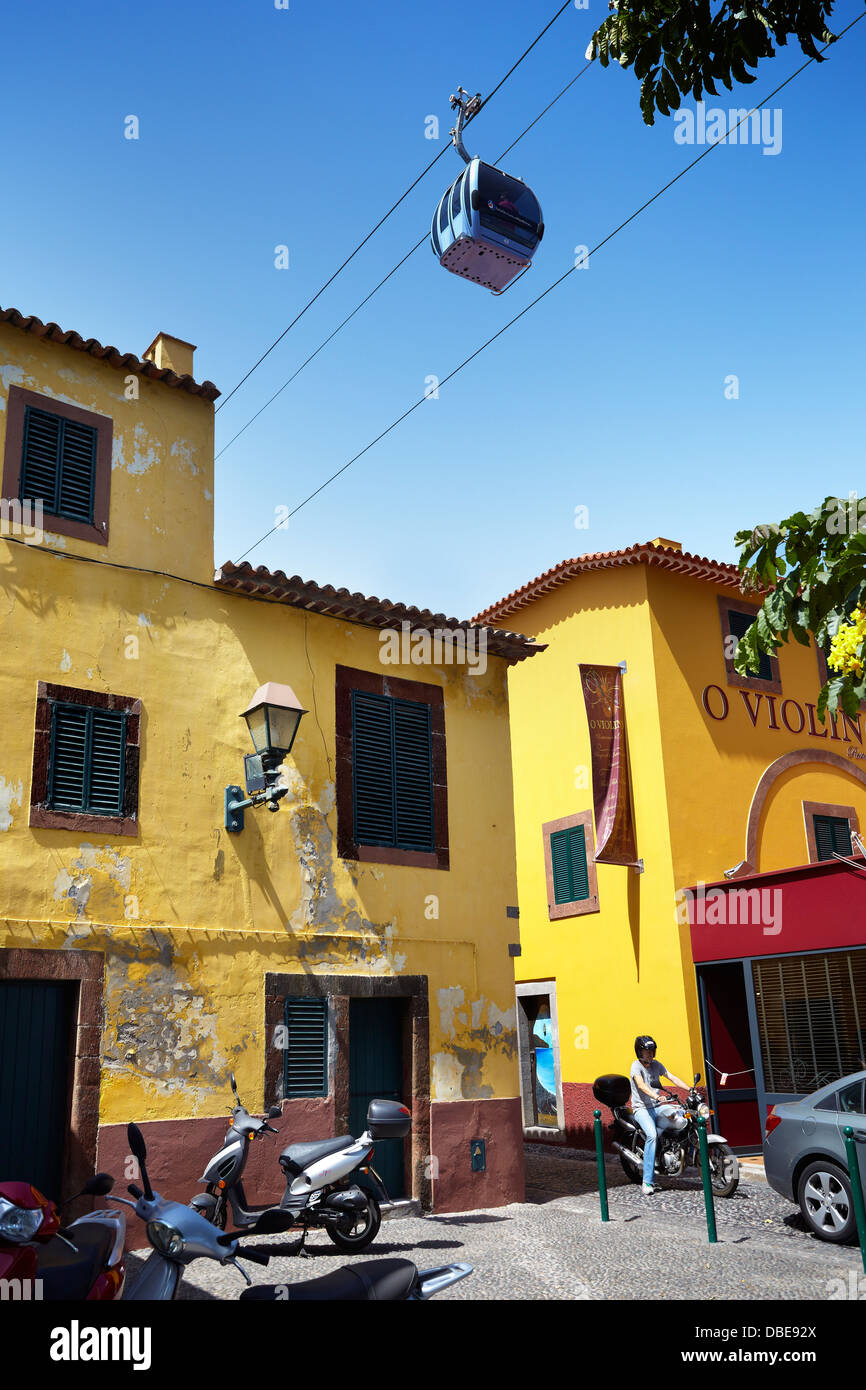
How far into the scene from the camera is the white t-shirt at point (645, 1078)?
11.7 m

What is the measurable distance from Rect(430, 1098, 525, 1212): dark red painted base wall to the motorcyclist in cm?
132

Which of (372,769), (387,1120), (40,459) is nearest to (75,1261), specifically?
(387,1120)

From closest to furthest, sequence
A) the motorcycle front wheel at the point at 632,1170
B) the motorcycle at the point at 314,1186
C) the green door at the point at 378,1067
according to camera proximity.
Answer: the motorcycle at the point at 314,1186
the green door at the point at 378,1067
the motorcycle front wheel at the point at 632,1170

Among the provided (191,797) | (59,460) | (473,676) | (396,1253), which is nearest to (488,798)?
(473,676)

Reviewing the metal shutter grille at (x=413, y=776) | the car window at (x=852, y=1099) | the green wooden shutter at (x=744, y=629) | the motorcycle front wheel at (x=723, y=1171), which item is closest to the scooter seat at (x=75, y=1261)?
the car window at (x=852, y=1099)

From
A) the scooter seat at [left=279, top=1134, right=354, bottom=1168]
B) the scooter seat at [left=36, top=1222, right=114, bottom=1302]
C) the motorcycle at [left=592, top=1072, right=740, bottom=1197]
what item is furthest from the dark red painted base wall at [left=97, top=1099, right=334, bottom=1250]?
the motorcycle at [left=592, top=1072, right=740, bottom=1197]

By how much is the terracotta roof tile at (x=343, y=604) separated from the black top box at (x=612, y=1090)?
5299mm

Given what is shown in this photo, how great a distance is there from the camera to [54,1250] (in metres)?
5.12

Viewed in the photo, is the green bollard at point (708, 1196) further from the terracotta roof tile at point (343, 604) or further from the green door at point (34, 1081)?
the terracotta roof tile at point (343, 604)

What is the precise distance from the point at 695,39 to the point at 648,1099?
10.1 meters

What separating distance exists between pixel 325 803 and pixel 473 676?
2792 mm

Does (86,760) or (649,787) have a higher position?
(649,787)

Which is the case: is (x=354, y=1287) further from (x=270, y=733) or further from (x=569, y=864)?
(x=569, y=864)

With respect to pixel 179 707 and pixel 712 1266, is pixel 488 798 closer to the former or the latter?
pixel 179 707
